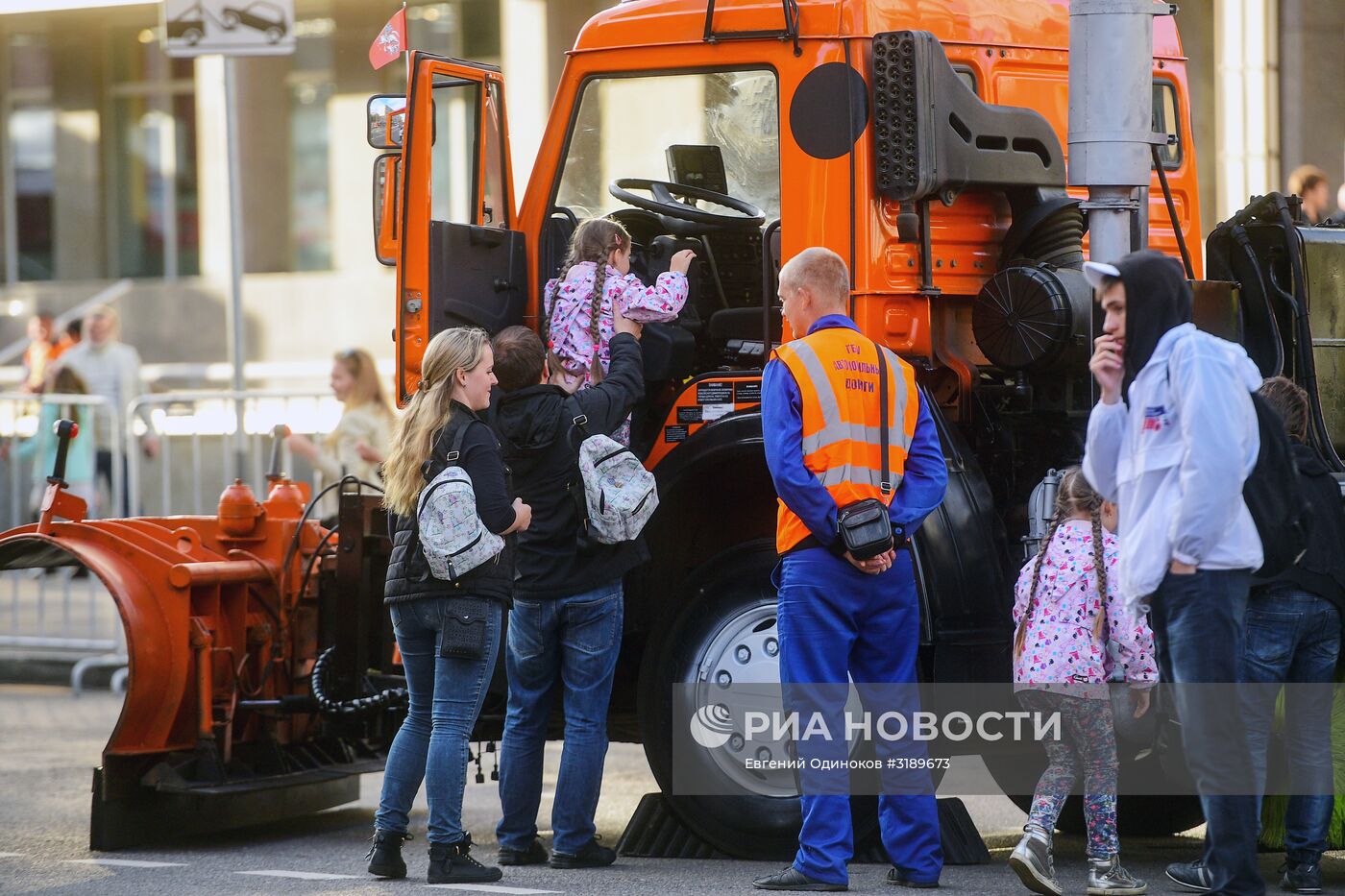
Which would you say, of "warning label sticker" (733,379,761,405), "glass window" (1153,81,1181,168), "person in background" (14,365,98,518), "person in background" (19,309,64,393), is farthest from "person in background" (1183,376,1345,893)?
"person in background" (19,309,64,393)

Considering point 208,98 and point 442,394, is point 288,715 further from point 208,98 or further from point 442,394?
point 208,98

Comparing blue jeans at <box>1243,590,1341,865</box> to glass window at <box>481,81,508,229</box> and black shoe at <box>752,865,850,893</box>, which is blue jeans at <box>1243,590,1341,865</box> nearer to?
black shoe at <box>752,865,850,893</box>

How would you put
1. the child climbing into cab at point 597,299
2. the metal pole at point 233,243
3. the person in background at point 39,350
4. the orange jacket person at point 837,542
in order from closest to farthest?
the orange jacket person at point 837,542 < the child climbing into cab at point 597,299 < the metal pole at point 233,243 < the person in background at point 39,350

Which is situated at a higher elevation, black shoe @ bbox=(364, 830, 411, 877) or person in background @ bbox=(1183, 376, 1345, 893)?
person in background @ bbox=(1183, 376, 1345, 893)

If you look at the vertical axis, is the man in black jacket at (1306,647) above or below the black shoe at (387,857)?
above

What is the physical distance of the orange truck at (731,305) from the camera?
6.49 metres

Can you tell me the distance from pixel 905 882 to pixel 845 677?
647mm

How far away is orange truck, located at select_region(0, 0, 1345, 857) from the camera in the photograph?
21.3 feet

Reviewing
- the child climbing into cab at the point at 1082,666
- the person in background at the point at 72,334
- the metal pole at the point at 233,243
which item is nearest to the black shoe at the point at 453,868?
the child climbing into cab at the point at 1082,666

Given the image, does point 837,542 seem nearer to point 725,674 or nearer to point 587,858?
point 725,674

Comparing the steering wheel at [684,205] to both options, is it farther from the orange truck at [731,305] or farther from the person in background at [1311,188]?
the person in background at [1311,188]

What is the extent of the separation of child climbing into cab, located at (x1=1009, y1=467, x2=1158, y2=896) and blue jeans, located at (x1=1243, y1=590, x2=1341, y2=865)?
32cm

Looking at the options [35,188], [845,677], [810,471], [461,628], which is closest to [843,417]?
[810,471]

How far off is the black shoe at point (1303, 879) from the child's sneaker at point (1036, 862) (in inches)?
27.2
